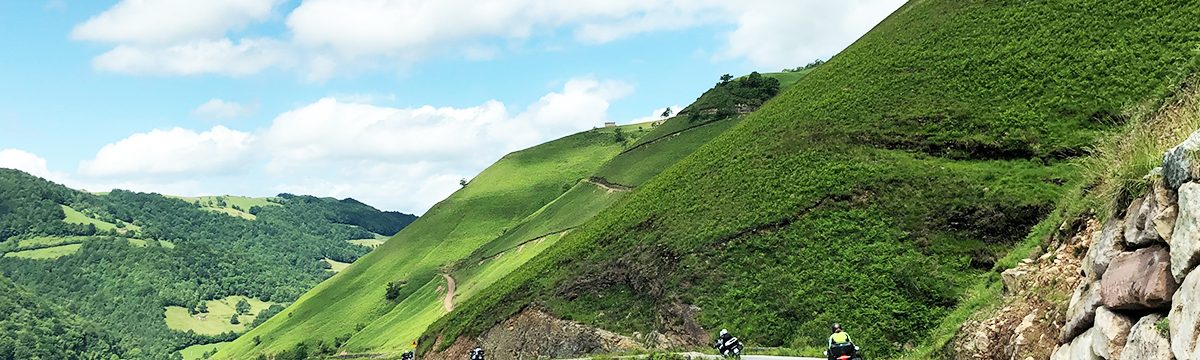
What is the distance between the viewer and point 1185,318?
31.3 feet

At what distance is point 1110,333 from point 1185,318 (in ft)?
Answer: 6.39

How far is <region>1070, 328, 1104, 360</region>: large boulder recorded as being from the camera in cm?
1182

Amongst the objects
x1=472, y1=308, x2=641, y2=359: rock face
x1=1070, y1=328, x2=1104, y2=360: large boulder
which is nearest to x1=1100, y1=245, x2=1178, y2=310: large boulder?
x1=1070, y1=328, x2=1104, y2=360: large boulder

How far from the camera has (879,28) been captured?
279 ft

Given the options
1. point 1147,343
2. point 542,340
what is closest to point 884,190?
point 542,340

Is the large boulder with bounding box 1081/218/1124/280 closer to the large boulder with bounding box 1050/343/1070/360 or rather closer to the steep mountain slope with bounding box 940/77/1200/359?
the steep mountain slope with bounding box 940/77/1200/359

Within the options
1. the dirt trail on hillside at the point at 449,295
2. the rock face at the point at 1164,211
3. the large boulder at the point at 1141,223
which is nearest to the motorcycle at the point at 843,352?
the large boulder at the point at 1141,223

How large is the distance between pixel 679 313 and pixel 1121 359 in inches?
1485

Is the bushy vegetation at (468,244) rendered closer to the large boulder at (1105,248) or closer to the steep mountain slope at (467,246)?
the steep mountain slope at (467,246)

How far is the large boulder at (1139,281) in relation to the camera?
10.6 meters

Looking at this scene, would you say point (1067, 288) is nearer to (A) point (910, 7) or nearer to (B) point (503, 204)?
(A) point (910, 7)

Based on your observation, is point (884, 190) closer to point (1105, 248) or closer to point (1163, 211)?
point (1105, 248)

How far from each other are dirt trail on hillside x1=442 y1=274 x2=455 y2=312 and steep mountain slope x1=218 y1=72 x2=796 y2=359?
39 cm

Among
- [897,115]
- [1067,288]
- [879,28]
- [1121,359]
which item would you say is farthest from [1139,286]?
[879,28]
